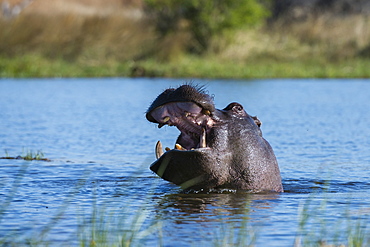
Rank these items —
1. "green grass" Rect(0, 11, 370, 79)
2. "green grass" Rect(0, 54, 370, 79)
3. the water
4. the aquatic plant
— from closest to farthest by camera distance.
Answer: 1. the aquatic plant
2. the water
3. "green grass" Rect(0, 54, 370, 79)
4. "green grass" Rect(0, 11, 370, 79)

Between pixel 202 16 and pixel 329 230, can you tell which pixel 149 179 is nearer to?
pixel 329 230

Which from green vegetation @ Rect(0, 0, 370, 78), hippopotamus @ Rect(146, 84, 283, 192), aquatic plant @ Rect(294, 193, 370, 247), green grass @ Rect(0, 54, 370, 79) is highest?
green vegetation @ Rect(0, 0, 370, 78)

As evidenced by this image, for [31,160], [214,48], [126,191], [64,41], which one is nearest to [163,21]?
[214,48]

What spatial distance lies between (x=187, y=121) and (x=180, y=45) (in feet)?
66.6

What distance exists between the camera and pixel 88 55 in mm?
24953

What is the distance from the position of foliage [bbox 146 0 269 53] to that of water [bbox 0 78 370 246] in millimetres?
8627

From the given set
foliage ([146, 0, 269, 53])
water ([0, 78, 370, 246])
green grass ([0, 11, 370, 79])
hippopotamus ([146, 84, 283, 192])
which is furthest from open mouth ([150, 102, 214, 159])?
foliage ([146, 0, 269, 53])

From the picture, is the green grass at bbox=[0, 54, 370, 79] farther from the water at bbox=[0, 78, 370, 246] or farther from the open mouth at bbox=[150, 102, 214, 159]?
the open mouth at bbox=[150, 102, 214, 159]

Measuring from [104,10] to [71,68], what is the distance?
17.0 ft

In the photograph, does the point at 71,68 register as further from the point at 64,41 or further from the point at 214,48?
the point at 214,48

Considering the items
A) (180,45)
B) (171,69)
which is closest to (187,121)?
(171,69)

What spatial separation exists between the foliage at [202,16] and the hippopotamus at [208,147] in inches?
780

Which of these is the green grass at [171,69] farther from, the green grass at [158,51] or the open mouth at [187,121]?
the open mouth at [187,121]

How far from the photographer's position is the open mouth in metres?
5.61
